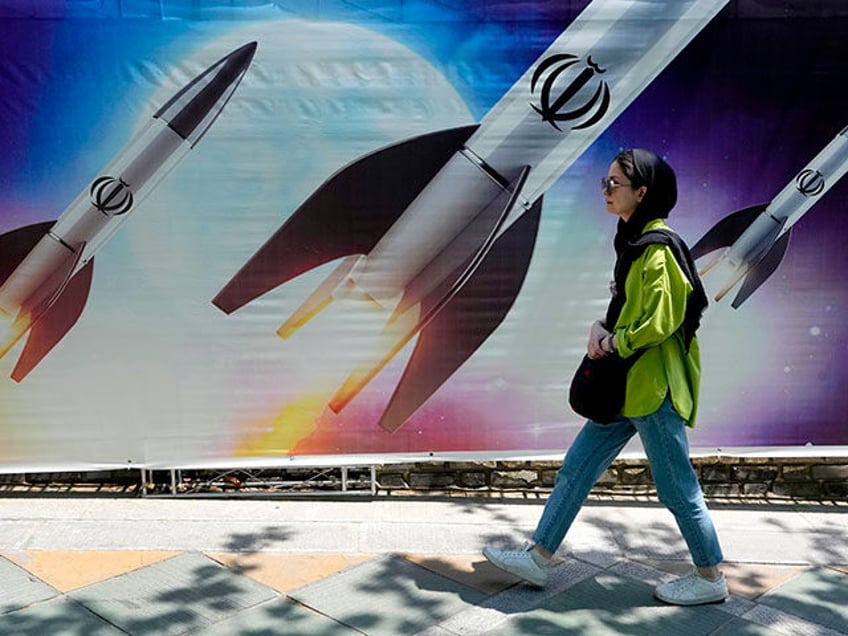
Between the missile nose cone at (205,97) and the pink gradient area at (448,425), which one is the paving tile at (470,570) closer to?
the pink gradient area at (448,425)

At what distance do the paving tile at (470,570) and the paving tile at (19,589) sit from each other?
1.65 meters

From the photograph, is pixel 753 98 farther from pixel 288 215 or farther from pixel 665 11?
pixel 288 215

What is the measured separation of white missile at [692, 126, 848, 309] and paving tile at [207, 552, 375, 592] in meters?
2.50

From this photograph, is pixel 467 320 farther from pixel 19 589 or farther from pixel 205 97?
pixel 19 589

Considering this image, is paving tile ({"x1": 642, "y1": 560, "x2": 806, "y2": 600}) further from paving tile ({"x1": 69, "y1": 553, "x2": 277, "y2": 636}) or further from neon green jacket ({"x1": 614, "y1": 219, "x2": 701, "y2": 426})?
paving tile ({"x1": 69, "y1": 553, "x2": 277, "y2": 636})

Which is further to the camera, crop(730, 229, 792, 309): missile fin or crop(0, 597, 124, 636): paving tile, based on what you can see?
crop(730, 229, 792, 309): missile fin

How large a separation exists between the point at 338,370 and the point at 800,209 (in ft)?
8.93

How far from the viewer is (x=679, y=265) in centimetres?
345

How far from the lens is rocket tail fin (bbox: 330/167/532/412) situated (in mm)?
4668

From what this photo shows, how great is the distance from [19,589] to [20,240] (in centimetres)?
186

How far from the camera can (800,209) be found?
15.7 feet

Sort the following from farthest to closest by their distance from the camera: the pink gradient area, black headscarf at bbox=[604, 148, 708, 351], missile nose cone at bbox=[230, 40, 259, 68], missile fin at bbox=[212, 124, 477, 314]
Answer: the pink gradient area < missile fin at bbox=[212, 124, 477, 314] < missile nose cone at bbox=[230, 40, 259, 68] < black headscarf at bbox=[604, 148, 708, 351]

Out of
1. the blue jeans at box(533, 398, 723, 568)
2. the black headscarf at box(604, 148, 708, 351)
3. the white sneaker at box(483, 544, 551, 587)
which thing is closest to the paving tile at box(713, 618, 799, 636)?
the blue jeans at box(533, 398, 723, 568)

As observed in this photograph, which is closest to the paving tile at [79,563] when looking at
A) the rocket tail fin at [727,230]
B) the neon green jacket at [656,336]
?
the neon green jacket at [656,336]
